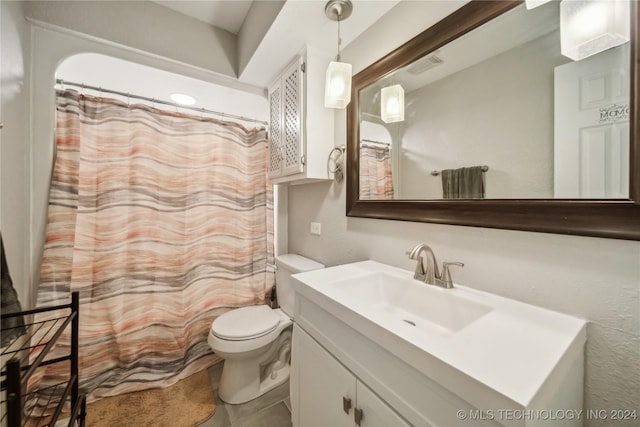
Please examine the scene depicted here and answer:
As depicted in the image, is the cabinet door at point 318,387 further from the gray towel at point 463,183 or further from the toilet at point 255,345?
the gray towel at point 463,183

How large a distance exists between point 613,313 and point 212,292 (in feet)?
6.90

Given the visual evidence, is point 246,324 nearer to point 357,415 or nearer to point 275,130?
point 357,415

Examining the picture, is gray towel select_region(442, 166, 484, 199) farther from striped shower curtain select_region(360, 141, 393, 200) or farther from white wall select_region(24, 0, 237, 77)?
white wall select_region(24, 0, 237, 77)

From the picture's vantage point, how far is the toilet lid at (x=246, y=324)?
145 cm

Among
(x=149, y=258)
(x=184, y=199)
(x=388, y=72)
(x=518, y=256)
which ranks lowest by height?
(x=149, y=258)

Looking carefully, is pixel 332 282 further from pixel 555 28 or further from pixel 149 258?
pixel 149 258

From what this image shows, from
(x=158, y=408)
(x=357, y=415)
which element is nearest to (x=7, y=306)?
(x=158, y=408)

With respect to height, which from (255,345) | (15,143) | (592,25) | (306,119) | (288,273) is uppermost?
(306,119)

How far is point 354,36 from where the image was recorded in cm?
137

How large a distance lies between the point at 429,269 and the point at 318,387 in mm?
632

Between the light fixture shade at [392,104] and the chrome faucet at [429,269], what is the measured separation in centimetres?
65

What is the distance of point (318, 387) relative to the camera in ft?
2.98

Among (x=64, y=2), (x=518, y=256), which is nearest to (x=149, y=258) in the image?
(x=64, y=2)

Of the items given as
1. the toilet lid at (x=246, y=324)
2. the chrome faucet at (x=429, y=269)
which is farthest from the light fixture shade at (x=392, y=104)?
the toilet lid at (x=246, y=324)
